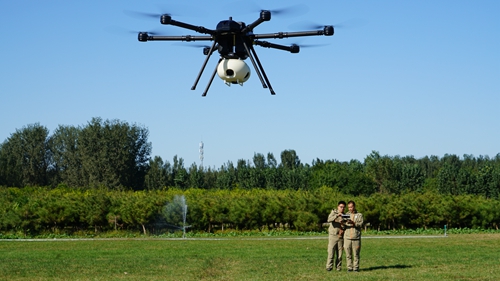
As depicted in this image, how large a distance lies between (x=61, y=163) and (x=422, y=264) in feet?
261

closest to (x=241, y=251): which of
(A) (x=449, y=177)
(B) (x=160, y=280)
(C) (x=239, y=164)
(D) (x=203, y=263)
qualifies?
(D) (x=203, y=263)

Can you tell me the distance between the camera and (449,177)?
81812 mm

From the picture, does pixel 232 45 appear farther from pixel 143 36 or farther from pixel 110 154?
pixel 110 154

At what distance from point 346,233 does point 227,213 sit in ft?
73.2

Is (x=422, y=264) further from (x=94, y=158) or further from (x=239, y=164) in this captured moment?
(x=239, y=164)

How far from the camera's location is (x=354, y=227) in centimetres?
1606

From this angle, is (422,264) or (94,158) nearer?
(422,264)

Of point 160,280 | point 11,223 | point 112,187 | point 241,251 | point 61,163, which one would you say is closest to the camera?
point 160,280

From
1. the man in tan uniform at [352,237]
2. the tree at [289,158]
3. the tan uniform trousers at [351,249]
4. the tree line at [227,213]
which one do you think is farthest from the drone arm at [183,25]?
the tree at [289,158]

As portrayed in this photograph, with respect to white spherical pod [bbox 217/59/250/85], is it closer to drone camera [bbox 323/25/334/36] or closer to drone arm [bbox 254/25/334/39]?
drone arm [bbox 254/25/334/39]

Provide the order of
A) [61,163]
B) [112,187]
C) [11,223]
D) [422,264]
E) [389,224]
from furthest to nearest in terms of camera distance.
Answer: [61,163] < [112,187] < [389,224] < [11,223] < [422,264]

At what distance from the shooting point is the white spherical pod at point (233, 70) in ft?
41.8

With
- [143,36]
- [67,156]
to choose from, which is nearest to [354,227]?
[143,36]

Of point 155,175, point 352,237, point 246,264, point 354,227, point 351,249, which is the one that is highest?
point 155,175
